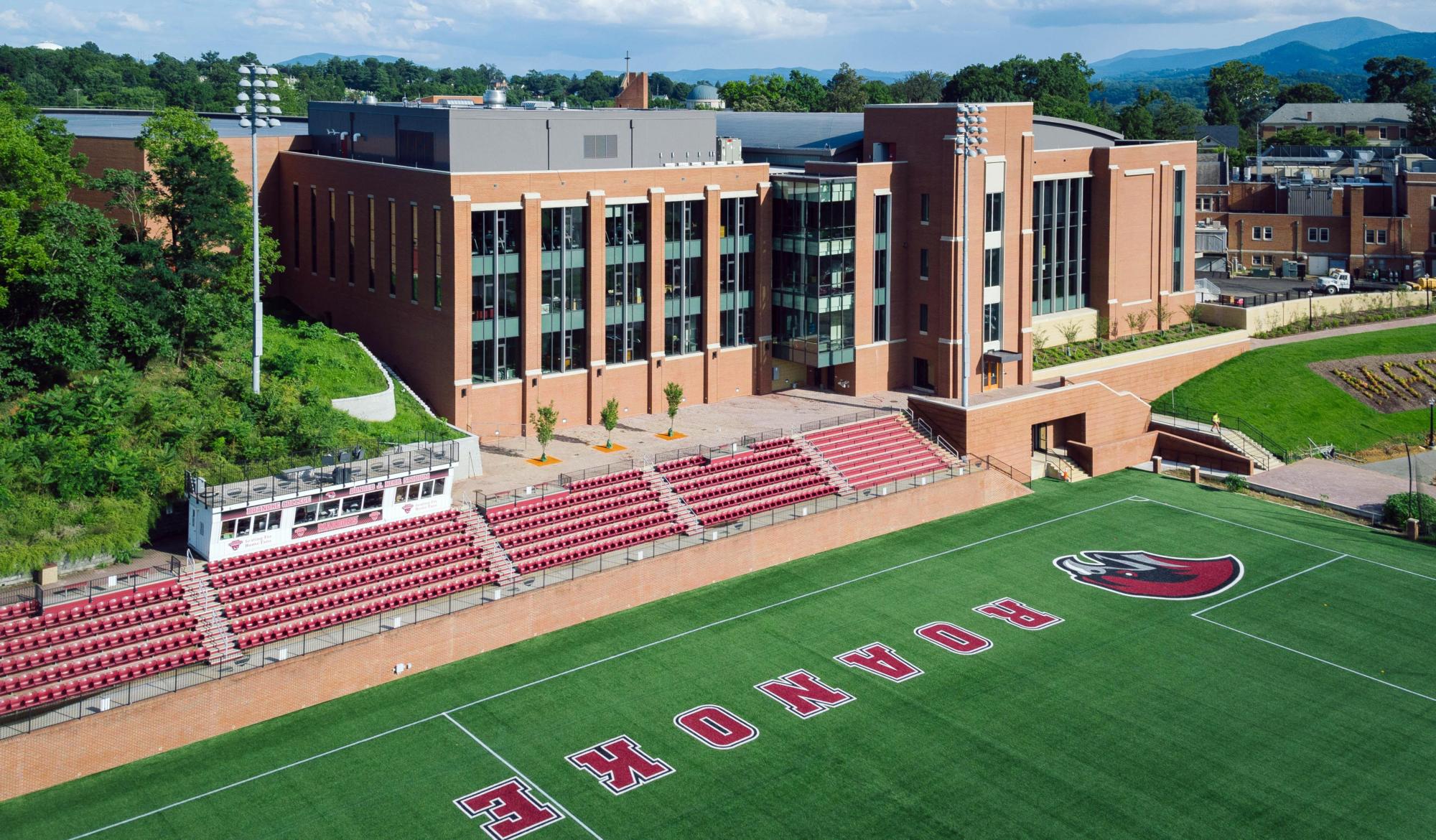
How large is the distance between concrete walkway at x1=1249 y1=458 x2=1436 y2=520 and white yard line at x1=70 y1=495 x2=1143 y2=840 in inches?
298

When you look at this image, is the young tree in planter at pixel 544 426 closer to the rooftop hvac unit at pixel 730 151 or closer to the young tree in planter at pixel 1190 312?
the rooftop hvac unit at pixel 730 151

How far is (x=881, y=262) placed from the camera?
6494cm

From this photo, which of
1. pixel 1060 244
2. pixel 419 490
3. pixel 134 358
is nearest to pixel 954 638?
pixel 419 490

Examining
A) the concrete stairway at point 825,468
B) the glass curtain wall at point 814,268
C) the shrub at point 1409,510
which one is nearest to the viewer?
the concrete stairway at point 825,468

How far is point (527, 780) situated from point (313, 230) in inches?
1510

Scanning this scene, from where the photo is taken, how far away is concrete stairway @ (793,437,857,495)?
181ft

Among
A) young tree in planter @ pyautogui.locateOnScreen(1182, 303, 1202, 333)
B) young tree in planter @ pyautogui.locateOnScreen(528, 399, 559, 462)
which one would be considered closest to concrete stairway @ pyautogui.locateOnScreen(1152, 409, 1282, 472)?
young tree in planter @ pyautogui.locateOnScreen(1182, 303, 1202, 333)

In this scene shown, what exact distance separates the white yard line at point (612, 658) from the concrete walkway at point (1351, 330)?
78.5ft

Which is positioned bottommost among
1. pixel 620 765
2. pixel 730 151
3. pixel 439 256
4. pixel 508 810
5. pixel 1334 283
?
pixel 508 810

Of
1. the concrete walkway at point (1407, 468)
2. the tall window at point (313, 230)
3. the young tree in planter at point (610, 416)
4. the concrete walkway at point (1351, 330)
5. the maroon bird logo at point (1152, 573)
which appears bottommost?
the maroon bird logo at point (1152, 573)

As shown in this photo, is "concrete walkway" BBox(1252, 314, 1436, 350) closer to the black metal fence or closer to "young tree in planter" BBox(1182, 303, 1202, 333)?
"young tree in planter" BBox(1182, 303, 1202, 333)

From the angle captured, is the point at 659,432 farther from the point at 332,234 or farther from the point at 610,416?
the point at 332,234

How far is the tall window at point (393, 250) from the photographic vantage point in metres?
57.0

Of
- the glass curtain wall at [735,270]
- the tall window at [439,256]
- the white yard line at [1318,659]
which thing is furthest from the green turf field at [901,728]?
the tall window at [439,256]
